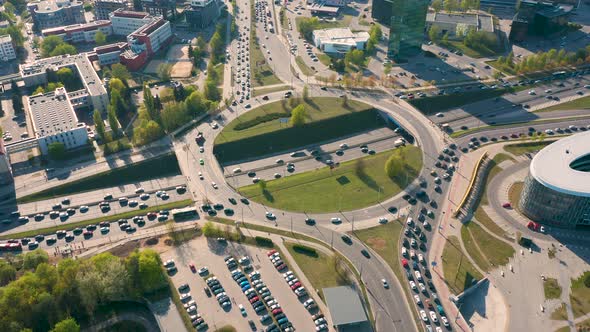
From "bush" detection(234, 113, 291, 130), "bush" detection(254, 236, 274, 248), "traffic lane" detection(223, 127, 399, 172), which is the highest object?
"bush" detection(234, 113, 291, 130)

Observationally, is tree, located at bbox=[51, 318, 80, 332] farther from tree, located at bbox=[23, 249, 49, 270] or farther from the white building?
the white building

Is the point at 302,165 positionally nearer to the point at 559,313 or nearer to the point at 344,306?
the point at 344,306

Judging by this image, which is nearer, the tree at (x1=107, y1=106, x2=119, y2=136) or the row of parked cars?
the row of parked cars

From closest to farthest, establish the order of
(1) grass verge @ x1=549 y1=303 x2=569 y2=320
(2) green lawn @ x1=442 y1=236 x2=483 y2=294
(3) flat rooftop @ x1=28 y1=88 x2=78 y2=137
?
(1) grass verge @ x1=549 y1=303 x2=569 y2=320, (2) green lawn @ x1=442 y1=236 x2=483 y2=294, (3) flat rooftop @ x1=28 y1=88 x2=78 y2=137

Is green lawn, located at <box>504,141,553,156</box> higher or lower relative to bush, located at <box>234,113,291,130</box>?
lower

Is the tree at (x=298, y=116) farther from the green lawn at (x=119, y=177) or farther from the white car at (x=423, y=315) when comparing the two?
the white car at (x=423, y=315)

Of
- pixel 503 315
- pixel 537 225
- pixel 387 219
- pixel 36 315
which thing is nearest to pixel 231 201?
pixel 387 219

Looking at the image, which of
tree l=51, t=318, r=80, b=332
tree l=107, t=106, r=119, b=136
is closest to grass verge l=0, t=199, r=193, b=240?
tree l=51, t=318, r=80, b=332

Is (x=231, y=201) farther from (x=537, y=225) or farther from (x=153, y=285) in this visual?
(x=537, y=225)

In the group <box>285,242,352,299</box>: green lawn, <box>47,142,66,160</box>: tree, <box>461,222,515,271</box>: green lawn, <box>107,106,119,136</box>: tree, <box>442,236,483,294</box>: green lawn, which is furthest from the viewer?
<box>107,106,119,136</box>: tree
